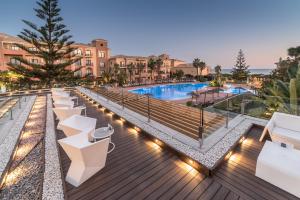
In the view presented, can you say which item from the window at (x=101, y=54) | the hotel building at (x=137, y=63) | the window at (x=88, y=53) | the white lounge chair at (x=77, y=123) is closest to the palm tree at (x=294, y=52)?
the white lounge chair at (x=77, y=123)

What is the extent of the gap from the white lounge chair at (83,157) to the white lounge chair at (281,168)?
251cm

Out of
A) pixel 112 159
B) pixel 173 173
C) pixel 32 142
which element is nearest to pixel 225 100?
pixel 173 173

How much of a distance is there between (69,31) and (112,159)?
16.2 m

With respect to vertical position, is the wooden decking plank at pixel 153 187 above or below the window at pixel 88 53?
below

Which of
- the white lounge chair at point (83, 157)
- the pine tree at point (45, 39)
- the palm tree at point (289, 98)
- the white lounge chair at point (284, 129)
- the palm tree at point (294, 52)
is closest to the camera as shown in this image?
the white lounge chair at point (83, 157)

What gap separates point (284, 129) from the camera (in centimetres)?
356

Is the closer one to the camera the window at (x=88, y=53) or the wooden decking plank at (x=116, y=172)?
the wooden decking plank at (x=116, y=172)

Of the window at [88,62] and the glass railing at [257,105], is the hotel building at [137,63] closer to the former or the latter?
the window at [88,62]

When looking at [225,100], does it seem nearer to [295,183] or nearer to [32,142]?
[295,183]

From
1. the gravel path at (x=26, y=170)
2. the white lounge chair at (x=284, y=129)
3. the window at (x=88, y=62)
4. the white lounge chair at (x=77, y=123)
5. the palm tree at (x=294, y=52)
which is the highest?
the window at (x=88, y=62)

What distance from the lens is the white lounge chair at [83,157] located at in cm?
214

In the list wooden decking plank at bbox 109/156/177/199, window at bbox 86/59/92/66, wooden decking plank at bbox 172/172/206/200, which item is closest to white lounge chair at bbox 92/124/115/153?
wooden decking plank at bbox 109/156/177/199

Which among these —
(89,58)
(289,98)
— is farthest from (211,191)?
(89,58)

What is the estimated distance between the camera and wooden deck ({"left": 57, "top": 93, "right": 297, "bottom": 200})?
2018mm
